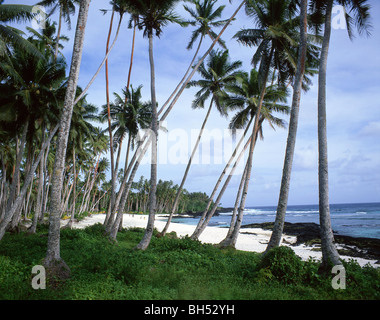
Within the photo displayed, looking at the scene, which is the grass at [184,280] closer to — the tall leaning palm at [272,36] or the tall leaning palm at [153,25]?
the tall leaning palm at [153,25]

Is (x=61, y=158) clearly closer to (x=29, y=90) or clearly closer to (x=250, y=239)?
(x=29, y=90)

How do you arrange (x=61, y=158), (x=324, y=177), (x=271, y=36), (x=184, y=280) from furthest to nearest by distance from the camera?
(x=271, y=36) < (x=324, y=177) < (x=61, y=158) < (x=184, y=280)

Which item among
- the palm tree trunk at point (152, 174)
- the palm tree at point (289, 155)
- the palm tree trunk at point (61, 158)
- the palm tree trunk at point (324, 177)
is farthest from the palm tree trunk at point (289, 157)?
the palm tree trunk at point (61, 158)

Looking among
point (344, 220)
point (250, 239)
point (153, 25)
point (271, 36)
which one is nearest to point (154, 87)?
point (153, 25)

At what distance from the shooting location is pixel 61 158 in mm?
6855

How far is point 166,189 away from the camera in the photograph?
8025 centimetres

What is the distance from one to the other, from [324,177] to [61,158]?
7.53 m

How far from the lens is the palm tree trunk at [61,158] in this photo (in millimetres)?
6465

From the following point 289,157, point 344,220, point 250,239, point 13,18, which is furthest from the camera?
point 344,220

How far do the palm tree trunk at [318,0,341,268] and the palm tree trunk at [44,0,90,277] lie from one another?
23.2 feet

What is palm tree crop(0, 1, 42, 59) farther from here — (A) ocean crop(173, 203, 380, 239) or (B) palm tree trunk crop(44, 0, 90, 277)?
(A) ocean crop(173, 203, 380, 239)
